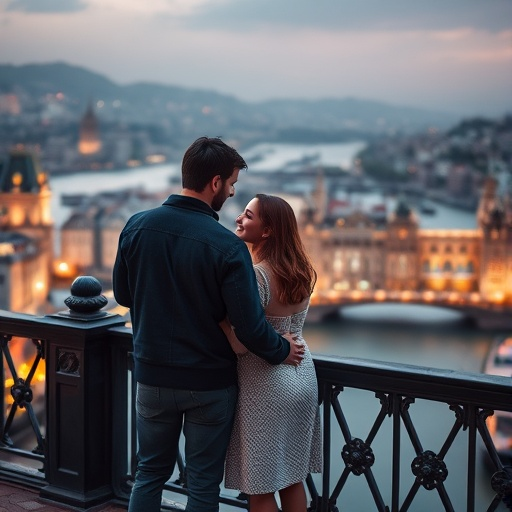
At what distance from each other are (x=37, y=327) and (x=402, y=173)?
60.5m

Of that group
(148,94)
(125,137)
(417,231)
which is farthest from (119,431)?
(148,94)

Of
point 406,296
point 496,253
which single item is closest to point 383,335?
point 406,296

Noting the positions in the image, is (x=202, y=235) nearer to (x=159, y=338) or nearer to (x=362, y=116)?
(x=159, y=338)

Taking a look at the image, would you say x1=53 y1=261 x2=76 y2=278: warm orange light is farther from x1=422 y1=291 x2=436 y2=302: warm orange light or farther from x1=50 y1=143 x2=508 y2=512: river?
x1=422 y1=291 x2=436 y2=302: warm orange light

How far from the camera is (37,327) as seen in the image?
221 centimetres

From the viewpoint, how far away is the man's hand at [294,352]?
1.58 metres

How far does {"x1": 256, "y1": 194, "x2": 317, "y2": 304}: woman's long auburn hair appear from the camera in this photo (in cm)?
157

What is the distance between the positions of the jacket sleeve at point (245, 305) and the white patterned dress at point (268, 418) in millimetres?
82

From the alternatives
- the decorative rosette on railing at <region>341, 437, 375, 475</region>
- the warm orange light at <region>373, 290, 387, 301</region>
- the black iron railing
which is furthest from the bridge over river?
the decorative rosette on railing at <region>341, 437, 375, 475</region>

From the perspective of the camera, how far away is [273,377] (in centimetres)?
158

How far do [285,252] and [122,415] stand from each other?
33.8 inches

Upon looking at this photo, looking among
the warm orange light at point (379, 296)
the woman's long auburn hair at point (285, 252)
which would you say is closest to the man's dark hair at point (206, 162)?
the woman's long auburn hair at point (285, 252)

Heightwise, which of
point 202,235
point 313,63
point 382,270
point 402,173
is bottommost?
point 382,270

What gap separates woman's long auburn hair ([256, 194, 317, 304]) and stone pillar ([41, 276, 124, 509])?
2.32 ft
